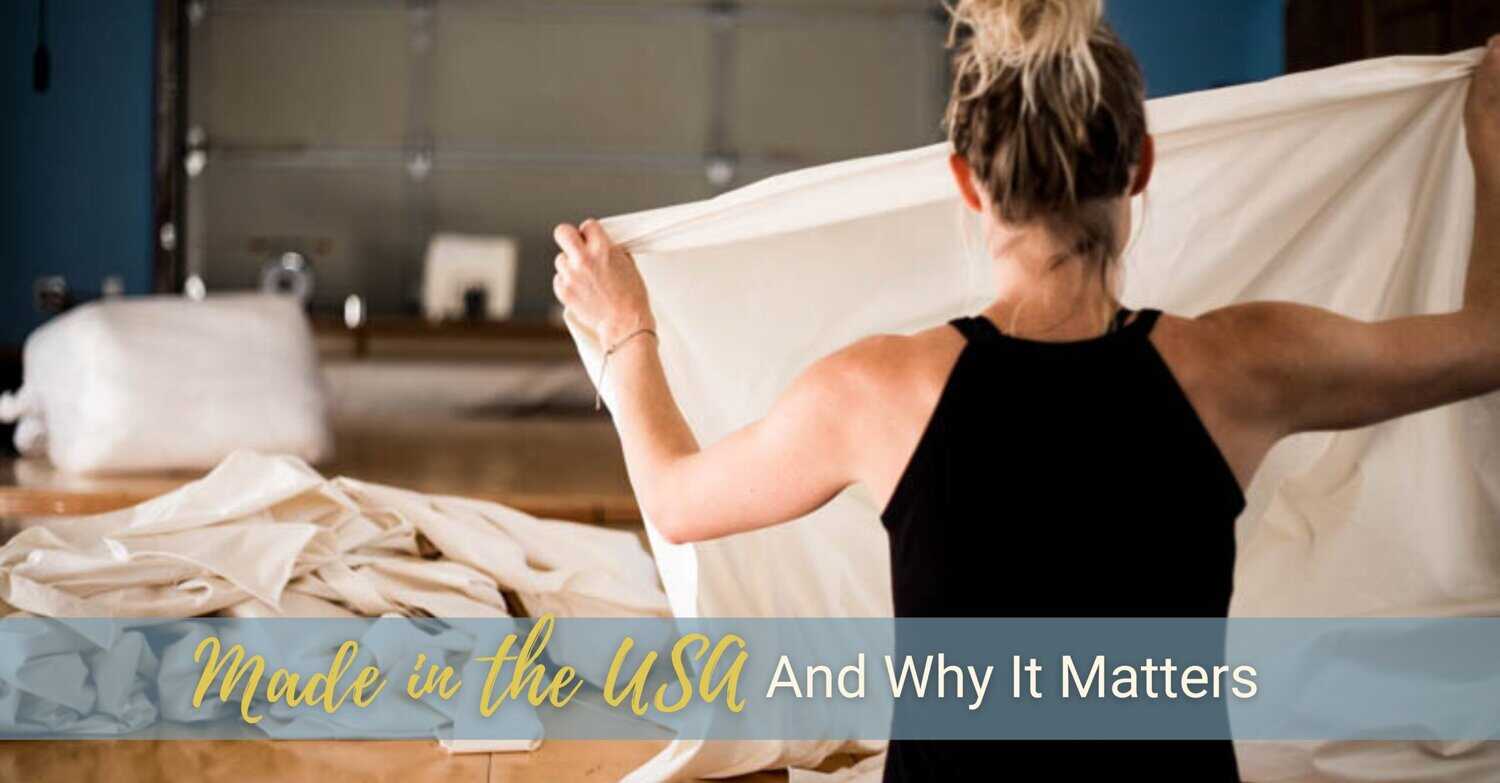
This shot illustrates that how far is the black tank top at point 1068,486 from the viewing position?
4.61 feet

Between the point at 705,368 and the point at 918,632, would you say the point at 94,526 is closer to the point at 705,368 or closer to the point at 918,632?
the point at 705,368

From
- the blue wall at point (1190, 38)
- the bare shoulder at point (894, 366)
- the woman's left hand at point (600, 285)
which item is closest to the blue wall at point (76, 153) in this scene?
the blue wall at point (1190, 38)

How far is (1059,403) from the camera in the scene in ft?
4.61

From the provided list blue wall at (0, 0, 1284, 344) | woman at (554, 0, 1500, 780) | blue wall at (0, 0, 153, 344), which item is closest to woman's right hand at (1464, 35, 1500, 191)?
woman at (554, 0, 1500, 780)

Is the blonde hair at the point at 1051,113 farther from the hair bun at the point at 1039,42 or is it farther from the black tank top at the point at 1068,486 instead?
the black tank top at the point at 1068,486

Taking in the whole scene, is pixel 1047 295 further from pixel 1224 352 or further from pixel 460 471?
pixel 460 471

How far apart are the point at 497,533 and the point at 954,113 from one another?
171cm

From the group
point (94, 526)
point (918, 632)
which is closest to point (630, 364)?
point (918, 632)

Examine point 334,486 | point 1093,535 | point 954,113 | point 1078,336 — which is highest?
point 954,113

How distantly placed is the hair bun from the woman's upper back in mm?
205

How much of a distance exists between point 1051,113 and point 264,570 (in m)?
1.66

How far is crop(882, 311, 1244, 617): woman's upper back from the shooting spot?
141 centimetres

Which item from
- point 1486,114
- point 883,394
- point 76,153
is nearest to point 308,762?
point 883,394

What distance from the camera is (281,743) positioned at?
2.44m
